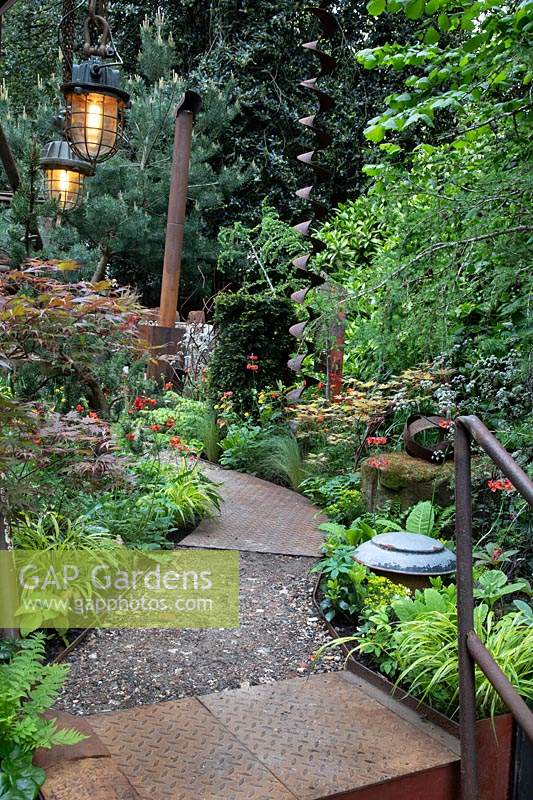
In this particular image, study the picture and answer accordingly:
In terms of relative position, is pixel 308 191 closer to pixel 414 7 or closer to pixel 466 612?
pixel 414 7

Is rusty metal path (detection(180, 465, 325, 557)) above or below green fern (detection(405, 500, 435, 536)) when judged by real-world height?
below

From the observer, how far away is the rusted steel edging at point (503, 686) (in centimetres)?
164

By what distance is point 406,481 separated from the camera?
13.9 feet

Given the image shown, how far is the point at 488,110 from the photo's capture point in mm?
3795

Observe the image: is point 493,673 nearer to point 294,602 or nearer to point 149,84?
point 294,602

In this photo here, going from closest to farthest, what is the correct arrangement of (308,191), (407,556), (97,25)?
1. (407,556)
2. (97,25)
3. (308,191)

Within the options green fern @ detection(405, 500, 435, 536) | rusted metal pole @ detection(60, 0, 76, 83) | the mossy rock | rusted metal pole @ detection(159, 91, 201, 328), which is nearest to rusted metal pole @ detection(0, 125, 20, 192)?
rusted metal pole @ detection(159, 91, 201, 328)

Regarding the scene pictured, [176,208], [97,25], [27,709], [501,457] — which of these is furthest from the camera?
[176,208]

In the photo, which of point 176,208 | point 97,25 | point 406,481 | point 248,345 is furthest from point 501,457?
point 176,208

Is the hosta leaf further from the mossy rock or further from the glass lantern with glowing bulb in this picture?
the mossy rock

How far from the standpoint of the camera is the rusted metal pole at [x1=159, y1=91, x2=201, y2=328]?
7996mm

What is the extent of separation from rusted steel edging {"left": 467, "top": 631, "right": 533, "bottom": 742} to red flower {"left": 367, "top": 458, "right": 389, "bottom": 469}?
245 cm

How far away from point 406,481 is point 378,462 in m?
0.23

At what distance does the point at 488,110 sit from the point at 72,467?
285cm
